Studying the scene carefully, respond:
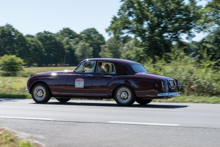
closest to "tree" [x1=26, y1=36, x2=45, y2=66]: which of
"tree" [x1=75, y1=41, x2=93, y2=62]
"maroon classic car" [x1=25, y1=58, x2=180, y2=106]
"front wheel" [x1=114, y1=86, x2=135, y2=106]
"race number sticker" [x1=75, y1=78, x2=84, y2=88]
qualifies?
"tree" [x1=75, y1=41, x2=93, y2=62]

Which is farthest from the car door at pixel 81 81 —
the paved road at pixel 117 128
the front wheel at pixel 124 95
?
the paved road at pixel 117 128

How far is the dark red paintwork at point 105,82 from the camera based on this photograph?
11008 mm

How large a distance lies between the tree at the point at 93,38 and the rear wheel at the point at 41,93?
123 metres

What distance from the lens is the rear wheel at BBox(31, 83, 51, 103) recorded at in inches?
496

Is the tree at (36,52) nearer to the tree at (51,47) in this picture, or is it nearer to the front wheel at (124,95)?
the tree at (51,47)

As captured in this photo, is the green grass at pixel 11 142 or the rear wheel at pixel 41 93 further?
the rear wheel at pixel 41 93

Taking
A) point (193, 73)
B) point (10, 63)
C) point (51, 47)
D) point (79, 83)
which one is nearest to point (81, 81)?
point (79, 83)

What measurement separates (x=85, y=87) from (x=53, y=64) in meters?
112

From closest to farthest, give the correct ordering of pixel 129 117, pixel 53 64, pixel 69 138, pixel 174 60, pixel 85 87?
1. pixel 69 138
2. pixel 129 117
3. pixel 85 87
4. pixel 174 60
5. pixel 53 64

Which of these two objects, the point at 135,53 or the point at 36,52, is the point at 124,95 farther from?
the point at 36,52

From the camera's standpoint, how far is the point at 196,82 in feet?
53.9

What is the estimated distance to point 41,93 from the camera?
41.7 feet

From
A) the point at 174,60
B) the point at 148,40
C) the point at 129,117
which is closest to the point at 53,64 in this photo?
the point at 148,40

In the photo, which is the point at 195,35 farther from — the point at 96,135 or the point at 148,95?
the point at 96,135
